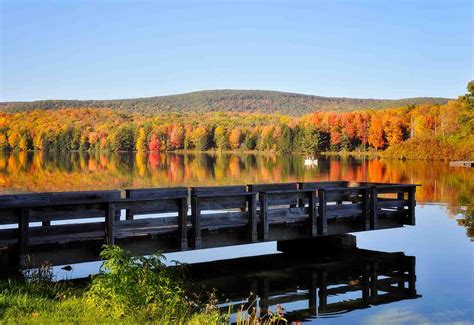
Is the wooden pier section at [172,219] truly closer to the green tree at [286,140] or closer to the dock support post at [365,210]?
the dock support post at [365,210]

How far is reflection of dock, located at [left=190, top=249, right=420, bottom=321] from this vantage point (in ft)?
46.0

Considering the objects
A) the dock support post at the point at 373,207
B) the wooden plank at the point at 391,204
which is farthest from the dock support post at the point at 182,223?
the wooden plank at the point at 391,204

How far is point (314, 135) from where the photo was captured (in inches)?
5640

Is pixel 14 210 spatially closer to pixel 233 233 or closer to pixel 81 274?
pixel 81 274

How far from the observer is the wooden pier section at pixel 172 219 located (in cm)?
1395

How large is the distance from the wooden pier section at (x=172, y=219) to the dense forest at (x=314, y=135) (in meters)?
74.1

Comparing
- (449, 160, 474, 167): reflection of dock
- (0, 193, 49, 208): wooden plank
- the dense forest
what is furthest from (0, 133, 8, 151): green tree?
(0, 193, 49, 208): wooden plank

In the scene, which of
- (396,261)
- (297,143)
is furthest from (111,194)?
(297,143)

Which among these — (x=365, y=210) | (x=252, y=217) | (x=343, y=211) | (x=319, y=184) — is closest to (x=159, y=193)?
(x=252, y=217)

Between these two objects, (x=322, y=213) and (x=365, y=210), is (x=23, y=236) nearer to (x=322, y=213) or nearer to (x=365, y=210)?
(x=322, y=213)

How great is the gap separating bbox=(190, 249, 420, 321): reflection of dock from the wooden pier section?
2.67ft

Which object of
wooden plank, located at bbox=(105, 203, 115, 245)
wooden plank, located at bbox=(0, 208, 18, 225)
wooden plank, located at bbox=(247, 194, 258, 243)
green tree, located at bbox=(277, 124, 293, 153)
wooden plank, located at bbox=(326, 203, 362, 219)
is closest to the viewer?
wooden plank, located at bbox=(0, 208, 18, 225)

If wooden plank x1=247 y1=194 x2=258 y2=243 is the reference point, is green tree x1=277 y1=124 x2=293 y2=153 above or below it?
above

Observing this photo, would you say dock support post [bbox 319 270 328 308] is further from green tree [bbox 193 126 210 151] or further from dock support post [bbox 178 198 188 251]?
green tree [bbox 193 126 210 151]
